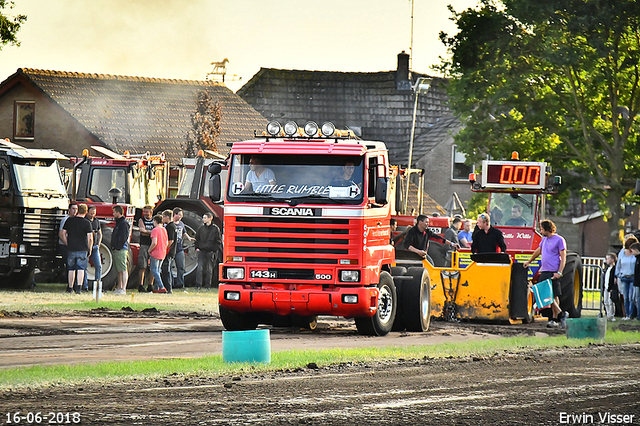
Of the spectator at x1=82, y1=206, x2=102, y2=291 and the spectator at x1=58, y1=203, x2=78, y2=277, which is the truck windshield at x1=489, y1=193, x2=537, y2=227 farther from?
the spectator at x1=58, y1=203, x2=78, y2=277

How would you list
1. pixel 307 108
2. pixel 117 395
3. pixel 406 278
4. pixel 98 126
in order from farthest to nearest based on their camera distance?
pixel 307 108 → pixel 98 126 → pixel 406 278 → pixel 117 395

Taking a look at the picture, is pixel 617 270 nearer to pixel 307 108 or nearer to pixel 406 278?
pixel 406 278

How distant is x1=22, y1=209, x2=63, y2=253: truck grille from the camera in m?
25.7

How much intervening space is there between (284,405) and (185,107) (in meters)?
38.3

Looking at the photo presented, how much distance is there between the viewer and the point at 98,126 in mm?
43625

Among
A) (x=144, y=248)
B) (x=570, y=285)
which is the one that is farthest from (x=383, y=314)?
(x=144, y=248)

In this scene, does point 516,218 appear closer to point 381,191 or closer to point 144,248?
point 381,191

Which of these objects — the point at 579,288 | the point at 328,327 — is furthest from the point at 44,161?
the point at 579,288

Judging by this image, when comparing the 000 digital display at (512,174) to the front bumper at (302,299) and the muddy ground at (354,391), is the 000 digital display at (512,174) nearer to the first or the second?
the muddy ground at (354,391)

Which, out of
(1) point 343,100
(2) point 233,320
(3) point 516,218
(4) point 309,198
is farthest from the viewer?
(1) point 343,100

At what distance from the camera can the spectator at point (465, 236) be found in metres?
25.9

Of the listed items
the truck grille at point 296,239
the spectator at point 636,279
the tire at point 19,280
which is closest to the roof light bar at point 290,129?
the truck grille at point 296,239

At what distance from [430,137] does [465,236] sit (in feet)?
94.7

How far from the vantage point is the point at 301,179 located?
1609cm
